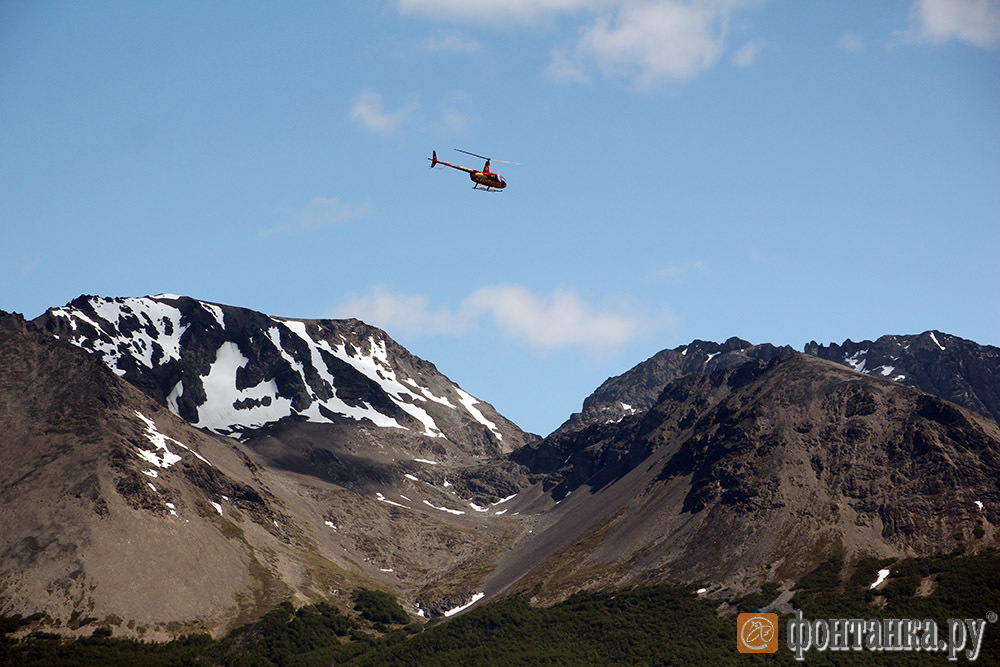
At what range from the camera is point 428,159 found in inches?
7849

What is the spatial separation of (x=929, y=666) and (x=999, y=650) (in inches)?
531

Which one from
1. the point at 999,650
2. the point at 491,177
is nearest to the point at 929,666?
the point at 999,650

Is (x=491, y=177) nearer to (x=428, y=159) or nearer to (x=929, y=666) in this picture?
(x=428, y=159)

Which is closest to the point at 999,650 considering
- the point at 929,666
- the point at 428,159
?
the point at 929,666

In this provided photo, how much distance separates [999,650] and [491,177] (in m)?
133

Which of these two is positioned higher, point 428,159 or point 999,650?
point 428,159

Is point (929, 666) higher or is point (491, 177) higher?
point (491, 177)

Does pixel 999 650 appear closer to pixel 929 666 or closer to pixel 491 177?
pixel 929 666

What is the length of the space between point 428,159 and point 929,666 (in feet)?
451

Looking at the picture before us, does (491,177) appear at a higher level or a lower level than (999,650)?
higher

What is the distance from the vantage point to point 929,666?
7835 inches

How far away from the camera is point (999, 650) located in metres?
198

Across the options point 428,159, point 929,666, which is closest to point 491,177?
point 428,159

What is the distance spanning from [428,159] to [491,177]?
57.2 feet
